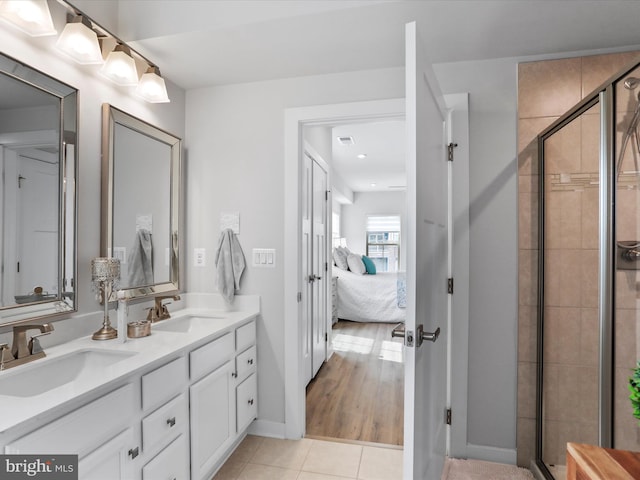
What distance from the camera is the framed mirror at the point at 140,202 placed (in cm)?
181

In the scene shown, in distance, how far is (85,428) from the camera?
1111mm

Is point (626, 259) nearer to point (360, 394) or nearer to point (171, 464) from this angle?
point (171, 464)

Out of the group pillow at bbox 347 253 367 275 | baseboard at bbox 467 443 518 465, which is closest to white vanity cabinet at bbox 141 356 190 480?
baseboard at bbox 467 443 518 465

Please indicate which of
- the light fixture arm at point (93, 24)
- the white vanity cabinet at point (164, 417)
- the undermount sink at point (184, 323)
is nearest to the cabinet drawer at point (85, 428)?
the white vanity cabinet at point (164, 417)

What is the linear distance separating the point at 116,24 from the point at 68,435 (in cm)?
194

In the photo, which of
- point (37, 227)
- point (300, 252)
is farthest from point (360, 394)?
point (37, 227)

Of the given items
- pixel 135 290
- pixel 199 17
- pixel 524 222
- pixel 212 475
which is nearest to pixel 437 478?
pixel 212 475

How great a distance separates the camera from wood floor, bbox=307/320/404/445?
2.40 metres

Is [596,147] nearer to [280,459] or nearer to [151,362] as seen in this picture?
[151,362]

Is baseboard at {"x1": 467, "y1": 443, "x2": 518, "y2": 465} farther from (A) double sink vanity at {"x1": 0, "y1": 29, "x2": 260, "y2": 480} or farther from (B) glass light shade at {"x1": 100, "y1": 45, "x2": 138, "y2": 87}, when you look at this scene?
(B) glass light shade at {"x1": 100, "y1": 45, "x2": 138, "y2": 87}

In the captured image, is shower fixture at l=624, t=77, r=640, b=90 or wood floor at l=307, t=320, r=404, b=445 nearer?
shower fixture at l=624, t=77, r=640, b=90

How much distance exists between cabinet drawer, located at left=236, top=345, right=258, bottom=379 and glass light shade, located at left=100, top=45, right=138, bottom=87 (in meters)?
1.61

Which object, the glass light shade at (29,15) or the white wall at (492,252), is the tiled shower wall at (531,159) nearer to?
the white wall at (492,252)

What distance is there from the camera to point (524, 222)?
1988 millimetres
